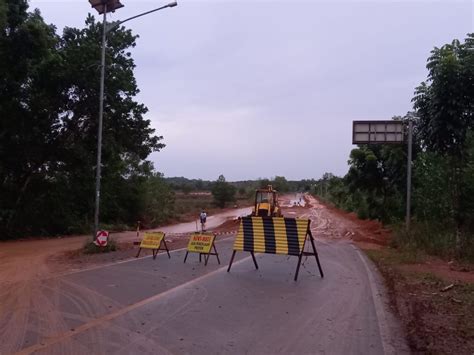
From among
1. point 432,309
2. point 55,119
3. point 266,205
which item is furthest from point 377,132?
point 432,309

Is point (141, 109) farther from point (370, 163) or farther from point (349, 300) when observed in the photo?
point (349, 300)

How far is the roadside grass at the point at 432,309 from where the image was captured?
693cm

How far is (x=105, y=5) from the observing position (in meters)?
19.6

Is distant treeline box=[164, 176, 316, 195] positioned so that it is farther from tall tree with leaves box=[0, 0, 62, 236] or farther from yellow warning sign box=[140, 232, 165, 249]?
yellow warning sign box=[140, 232, 165, 249]

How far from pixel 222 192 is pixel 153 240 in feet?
190

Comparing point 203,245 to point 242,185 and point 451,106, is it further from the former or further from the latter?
point 242,185

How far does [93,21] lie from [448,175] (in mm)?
18722

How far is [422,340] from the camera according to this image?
7031mm

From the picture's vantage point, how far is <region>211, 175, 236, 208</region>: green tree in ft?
249

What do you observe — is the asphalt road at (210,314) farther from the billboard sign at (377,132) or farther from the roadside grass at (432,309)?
the billboard sign at (377,132)

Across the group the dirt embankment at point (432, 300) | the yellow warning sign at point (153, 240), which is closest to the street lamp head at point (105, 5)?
the yellow warning sign at point (153, 240)

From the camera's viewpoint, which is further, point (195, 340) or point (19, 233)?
point (19, 233)

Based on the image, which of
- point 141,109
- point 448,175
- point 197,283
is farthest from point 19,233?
point 448,175

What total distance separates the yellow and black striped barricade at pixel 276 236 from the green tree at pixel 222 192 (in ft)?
203
